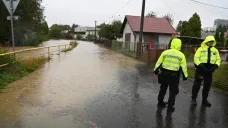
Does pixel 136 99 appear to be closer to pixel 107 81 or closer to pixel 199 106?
pixel 199 106

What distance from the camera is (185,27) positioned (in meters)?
29.6

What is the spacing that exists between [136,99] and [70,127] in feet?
7.98

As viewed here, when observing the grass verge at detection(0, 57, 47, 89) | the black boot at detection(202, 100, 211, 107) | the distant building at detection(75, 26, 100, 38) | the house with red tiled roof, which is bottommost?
the black boot at detection(202, 100, 211, 107)

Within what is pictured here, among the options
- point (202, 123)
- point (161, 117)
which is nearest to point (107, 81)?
point (161, 117)

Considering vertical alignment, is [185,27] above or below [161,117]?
above

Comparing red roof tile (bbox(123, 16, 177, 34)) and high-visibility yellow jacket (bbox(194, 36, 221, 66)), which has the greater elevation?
red roof tile (bbox(123, 16, 177, 34))

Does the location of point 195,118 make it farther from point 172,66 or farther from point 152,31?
point 152,31

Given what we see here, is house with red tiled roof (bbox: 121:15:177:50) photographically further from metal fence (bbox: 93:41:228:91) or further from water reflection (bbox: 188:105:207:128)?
water reflection (bbox: 188:105:207:128)

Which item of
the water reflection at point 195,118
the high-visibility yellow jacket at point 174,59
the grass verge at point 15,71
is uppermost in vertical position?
the high-visibility yellow jacket at point 174,59

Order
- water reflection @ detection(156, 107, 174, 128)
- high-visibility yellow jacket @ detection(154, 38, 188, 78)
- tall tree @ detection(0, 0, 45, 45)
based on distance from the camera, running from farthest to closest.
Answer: tall tree @ detection(0, 0, 45, 45) < high-visibility yellow jacket @ detection(154, 38, 188, 78) < water reflection @ detection(156, 107, 174, 128)

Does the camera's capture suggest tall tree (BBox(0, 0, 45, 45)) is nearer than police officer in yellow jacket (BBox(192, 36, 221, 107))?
No

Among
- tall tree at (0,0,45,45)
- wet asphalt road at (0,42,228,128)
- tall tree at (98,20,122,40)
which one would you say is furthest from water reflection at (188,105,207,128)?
tall tree at (98,20,122,40)

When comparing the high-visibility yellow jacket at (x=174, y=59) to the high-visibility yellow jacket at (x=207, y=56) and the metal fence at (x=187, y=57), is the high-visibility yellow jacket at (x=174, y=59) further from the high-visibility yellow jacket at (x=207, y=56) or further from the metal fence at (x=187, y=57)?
the metal fence at (x=187, y=57)

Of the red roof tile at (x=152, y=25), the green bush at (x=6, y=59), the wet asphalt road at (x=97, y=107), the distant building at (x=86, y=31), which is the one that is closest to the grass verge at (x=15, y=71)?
the green bush at (x=6, y=59)
